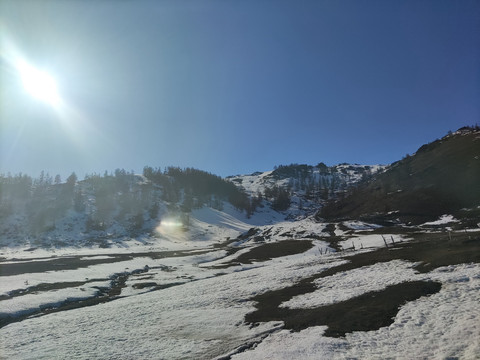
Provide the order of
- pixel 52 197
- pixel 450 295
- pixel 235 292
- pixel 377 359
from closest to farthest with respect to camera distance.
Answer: pixel 377 359, pixel 450 295, pixel 235 292, pixel 52 197

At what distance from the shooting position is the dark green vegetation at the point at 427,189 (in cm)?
9912

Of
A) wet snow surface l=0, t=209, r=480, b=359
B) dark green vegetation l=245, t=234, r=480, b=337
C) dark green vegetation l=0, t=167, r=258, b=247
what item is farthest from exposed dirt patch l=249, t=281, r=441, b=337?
dark green vegetation l=0, t=167, r=258, b=247

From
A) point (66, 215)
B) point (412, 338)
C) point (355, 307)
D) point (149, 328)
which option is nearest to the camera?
point (412, 338)

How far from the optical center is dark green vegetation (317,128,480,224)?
9912 cm

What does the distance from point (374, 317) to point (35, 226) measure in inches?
6738

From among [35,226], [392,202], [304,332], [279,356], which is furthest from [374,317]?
[35,226]

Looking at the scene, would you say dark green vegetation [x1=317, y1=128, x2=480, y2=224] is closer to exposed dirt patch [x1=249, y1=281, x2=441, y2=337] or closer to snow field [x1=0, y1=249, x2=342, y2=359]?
exposed dirt patch [x1=249, y1=281, x2=441, y2=337]

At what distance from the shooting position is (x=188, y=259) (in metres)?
69.9

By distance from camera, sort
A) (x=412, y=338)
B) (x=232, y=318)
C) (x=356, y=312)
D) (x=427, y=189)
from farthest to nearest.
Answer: (x=427, y=189) < (x=232, y=318) < (x=356, y=312) < (x=412, y=338)

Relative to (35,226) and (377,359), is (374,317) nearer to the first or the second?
(377,359)

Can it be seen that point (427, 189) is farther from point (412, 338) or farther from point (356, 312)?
point (412, 338)

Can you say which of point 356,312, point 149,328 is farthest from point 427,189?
point 149,328

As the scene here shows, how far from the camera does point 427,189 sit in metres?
116

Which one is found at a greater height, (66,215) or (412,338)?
(66,215)
